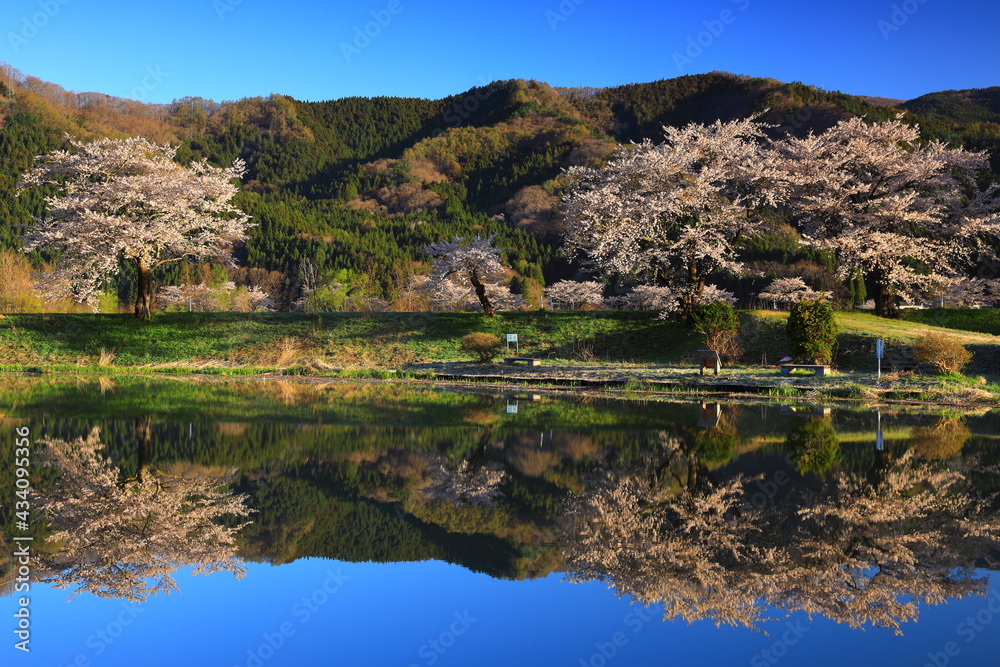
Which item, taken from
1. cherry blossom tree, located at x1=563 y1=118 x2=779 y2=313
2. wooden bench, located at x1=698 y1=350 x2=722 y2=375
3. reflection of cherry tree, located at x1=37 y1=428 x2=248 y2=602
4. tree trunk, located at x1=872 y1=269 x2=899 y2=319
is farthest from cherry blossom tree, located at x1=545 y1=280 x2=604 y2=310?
reflection of cherry tree, located at x1=37 y1=428 x2=248 y2=602

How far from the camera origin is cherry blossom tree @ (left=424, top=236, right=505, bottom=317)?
1592 inches

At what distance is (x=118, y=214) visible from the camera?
42.1 meters

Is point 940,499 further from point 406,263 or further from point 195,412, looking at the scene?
point 406,263

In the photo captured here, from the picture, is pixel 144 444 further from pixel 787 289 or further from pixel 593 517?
pixel 787 289

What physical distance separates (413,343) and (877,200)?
2307cm

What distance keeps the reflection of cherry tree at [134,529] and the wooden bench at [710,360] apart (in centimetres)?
1947

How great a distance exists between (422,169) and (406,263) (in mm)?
81160

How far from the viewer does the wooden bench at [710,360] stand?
88.4 ft

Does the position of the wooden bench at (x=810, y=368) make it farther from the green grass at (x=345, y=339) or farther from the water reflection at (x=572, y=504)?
the water reflection at (x=572, y=504)

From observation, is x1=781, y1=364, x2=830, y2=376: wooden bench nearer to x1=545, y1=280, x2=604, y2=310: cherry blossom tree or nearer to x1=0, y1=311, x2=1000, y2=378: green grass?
x1=0, y1=311, x2=1000, y2=378: green grass

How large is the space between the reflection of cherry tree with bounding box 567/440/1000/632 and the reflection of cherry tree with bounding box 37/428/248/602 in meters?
3.73

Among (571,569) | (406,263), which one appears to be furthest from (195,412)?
(406,263)

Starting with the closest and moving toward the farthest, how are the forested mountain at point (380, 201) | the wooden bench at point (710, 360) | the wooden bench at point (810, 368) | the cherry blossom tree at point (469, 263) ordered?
1. the wooden bench at point (810, 368)
2. the wooden bench at point (710, 360)
3. the cherry blossom tree at point (469, 263)
4. the forested mountain at point (380, 201)

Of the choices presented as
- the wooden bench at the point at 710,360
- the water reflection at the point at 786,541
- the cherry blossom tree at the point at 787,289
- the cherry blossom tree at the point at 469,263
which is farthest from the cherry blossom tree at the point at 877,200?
the cherry blossom tree at the point at 787,289
